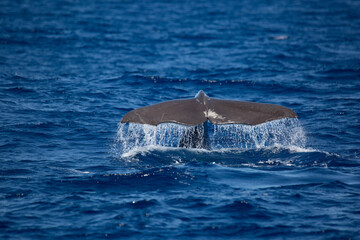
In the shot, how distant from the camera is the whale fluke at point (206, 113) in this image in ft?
28.8

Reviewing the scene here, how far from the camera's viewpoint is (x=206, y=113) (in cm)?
907

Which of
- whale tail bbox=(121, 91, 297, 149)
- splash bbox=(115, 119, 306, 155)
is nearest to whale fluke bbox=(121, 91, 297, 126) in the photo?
whale tail bbox=(121, 91, 297, 149)

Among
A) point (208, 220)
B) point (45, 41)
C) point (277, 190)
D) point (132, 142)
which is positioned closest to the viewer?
point (208, 220)

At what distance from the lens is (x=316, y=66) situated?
67.1 ft

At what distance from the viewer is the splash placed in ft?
36.8

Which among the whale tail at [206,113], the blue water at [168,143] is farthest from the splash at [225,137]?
the whale tail at [206,113]

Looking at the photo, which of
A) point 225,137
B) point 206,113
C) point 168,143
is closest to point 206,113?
point 206,113

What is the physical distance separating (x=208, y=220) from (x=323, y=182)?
2.70 metres

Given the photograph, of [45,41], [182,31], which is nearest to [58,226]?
[45,41]

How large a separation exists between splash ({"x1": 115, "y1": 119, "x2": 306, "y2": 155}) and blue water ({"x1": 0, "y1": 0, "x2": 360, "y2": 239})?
0.29ft

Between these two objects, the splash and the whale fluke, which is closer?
the whale fluke

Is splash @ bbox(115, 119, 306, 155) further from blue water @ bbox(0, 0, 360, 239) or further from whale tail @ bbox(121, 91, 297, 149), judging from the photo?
whale tail @ bbox(121, 91, 297, 149)

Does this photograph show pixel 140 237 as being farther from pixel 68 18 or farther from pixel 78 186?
pixel 68 18

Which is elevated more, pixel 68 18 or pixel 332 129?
pixel 68 18
